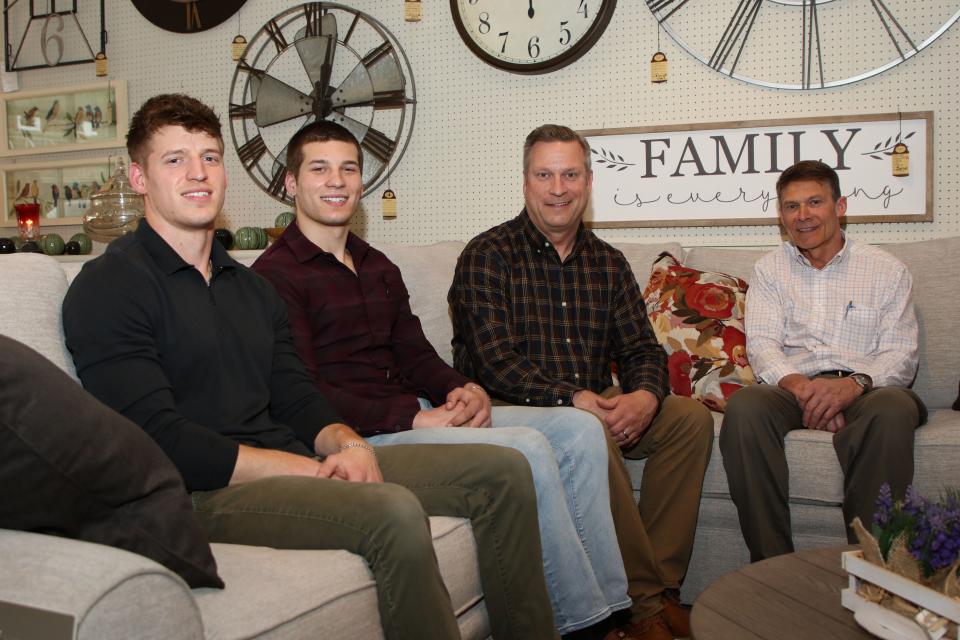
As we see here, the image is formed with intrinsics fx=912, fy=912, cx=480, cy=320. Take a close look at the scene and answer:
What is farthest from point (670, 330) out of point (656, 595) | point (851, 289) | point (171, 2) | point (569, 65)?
point (171, 2)

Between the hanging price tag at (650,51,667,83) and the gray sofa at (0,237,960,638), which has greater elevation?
the hanging price tag at (650,51,667,83)

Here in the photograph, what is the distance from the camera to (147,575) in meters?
1.10

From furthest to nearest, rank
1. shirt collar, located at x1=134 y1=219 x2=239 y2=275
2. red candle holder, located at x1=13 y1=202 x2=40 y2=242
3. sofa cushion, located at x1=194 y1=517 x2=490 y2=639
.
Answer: red candle holder, located at x1=13 y1=202 x2=40 y2=242
shirt collar, located at x1=134 y1=219 x2=239 y2=275
sofa cushion, located at x1=194 y1=517 x2=490 y2=639

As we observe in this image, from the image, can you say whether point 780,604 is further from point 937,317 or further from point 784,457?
point 937,317

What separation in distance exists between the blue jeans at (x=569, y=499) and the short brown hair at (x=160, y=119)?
2.73 ft

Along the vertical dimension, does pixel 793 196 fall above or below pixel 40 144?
below

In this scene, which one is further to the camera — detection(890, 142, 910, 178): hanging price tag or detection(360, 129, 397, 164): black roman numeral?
detection(360, 129, 397, 164): black roman numeral

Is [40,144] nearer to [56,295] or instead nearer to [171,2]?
[171,2]

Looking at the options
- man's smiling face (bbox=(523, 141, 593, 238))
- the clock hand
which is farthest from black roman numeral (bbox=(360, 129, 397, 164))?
man's smiling face (bbox=(523, 141, 593, 238))

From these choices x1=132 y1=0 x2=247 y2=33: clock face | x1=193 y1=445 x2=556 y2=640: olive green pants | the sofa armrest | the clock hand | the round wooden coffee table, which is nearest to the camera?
the sofa armrest

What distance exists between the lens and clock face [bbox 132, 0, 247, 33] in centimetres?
405

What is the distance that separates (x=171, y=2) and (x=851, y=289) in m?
3.17

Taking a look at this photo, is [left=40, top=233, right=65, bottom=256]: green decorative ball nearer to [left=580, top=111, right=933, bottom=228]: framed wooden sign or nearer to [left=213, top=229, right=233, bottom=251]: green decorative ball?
[left=213, top=229, right=233, bottom=251]: green decorative ball

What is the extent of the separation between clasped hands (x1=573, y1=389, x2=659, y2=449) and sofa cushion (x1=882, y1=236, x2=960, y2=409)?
1.00 meters
